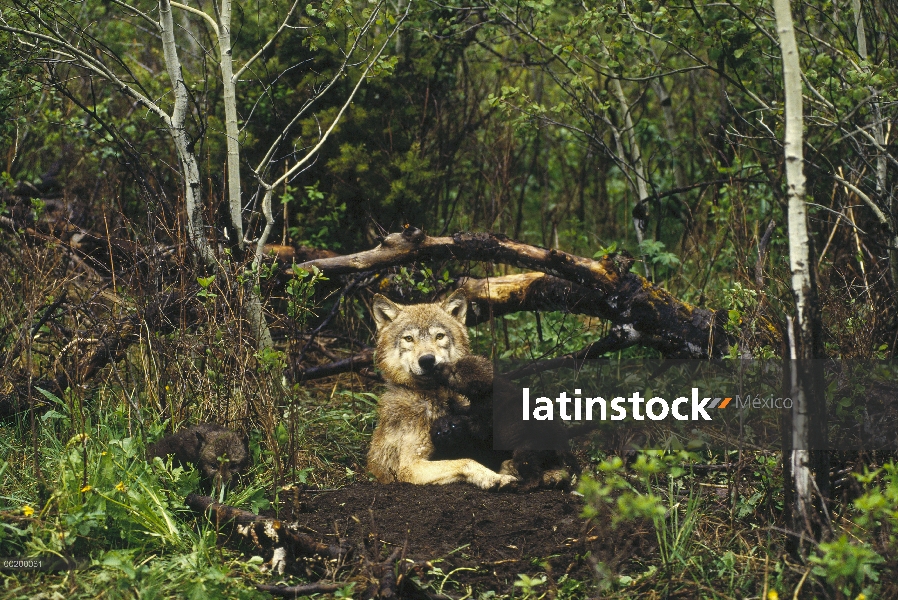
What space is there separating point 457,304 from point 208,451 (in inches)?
81.4

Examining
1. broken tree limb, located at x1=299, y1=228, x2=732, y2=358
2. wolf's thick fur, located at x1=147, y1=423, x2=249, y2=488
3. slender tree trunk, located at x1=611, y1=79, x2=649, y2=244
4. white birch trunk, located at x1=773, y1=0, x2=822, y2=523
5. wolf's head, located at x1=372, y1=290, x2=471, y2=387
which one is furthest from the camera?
slender tree trunk, located at x1=611, y1=79, x2=649, y2=244

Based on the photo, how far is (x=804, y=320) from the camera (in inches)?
143

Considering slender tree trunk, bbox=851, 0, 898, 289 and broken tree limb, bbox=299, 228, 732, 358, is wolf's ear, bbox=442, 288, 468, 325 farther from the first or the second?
slender tree trunk, bbox=851, 0, 898, 289

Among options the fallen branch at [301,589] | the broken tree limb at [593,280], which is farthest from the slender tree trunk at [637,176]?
the fallen branch at [301,589]

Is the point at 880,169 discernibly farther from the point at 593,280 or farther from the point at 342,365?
the point at 342,365

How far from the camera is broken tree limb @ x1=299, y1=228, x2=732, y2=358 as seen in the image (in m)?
6.18

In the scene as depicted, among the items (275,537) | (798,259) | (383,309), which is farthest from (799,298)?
(383,309)

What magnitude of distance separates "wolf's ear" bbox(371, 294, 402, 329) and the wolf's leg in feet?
3.99

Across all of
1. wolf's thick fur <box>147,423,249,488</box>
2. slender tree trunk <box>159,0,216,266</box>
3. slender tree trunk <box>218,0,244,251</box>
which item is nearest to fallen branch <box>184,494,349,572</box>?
wolf's thick fur <box>147,423,249,488</box>

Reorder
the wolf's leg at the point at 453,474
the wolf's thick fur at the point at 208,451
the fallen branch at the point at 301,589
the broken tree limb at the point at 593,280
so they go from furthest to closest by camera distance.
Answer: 1. the broken tree limb at the point at 593,280
2. the wolf's leg at the point at 453,474
3. the wolf's thick fur at the point at 208,451
4. the fallen branch at the point at 301,589

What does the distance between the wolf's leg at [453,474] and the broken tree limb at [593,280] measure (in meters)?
1.42

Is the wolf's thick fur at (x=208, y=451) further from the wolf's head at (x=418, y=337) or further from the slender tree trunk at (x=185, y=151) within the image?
the slender tree trunk at (x=185, y=151)

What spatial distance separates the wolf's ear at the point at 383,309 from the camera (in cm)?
607

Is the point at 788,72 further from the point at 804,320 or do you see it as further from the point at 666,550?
the point at 666,550
